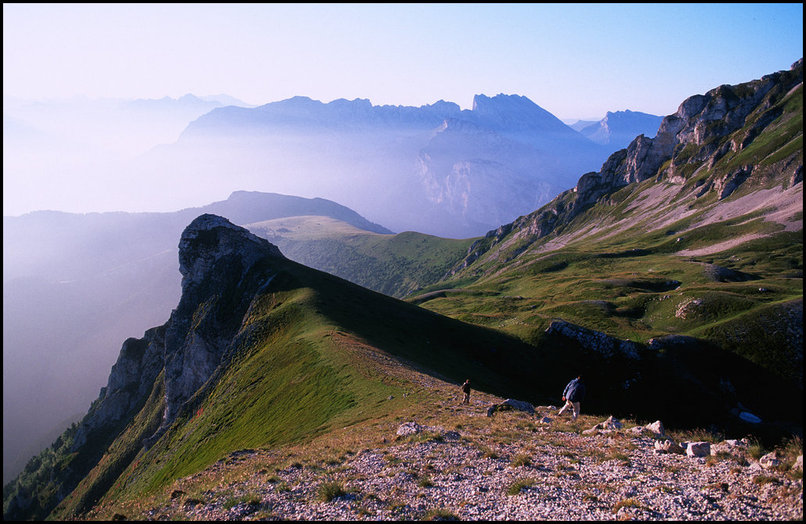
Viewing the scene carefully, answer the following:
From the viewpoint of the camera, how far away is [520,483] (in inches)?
757

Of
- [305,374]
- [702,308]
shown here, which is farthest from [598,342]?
[305,374]

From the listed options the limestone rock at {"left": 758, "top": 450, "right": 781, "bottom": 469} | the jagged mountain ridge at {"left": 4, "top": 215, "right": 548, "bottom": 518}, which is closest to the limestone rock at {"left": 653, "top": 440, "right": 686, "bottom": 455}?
the limestone rock at {"left": 758, "top": 450, "right": 781, "bottom": 469}

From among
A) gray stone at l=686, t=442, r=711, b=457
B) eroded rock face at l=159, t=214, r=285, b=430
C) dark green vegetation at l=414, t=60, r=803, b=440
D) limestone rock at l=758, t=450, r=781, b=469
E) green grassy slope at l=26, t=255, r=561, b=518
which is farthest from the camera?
eroded rock face at l=159, t=214, r=285, b=430

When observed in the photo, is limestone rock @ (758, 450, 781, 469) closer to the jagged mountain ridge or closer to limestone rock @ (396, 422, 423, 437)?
limestone rock @ (396, 422, 423, 437)

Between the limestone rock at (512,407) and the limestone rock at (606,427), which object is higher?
the limestone rock at (606,427)

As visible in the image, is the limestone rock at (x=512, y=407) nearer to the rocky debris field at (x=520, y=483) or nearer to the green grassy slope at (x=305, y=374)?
the rocky debris field at (x=520, y=483)

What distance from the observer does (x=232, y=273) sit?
310 feet

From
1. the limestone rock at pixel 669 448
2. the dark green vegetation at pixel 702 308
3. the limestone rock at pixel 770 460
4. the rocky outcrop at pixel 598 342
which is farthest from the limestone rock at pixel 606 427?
the rocky outcrop at pixel 598 342

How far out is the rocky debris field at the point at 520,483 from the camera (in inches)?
651

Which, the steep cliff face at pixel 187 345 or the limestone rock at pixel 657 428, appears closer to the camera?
the limestone rock at pixel 657 428

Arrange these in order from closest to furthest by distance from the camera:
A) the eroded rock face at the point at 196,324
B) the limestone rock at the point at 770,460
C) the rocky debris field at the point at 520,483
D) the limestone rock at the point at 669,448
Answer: the rocky debris field at the point at 520,483 → the limestone rock at the point at 770,460 → the limestone rock at the point at 669,448 → the eroded rock face at the point at 196,324

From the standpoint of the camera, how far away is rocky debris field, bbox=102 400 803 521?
16.5 meters

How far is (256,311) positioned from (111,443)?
192 ft

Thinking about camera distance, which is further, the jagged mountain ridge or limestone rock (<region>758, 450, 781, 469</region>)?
the jagged mountain ridge
